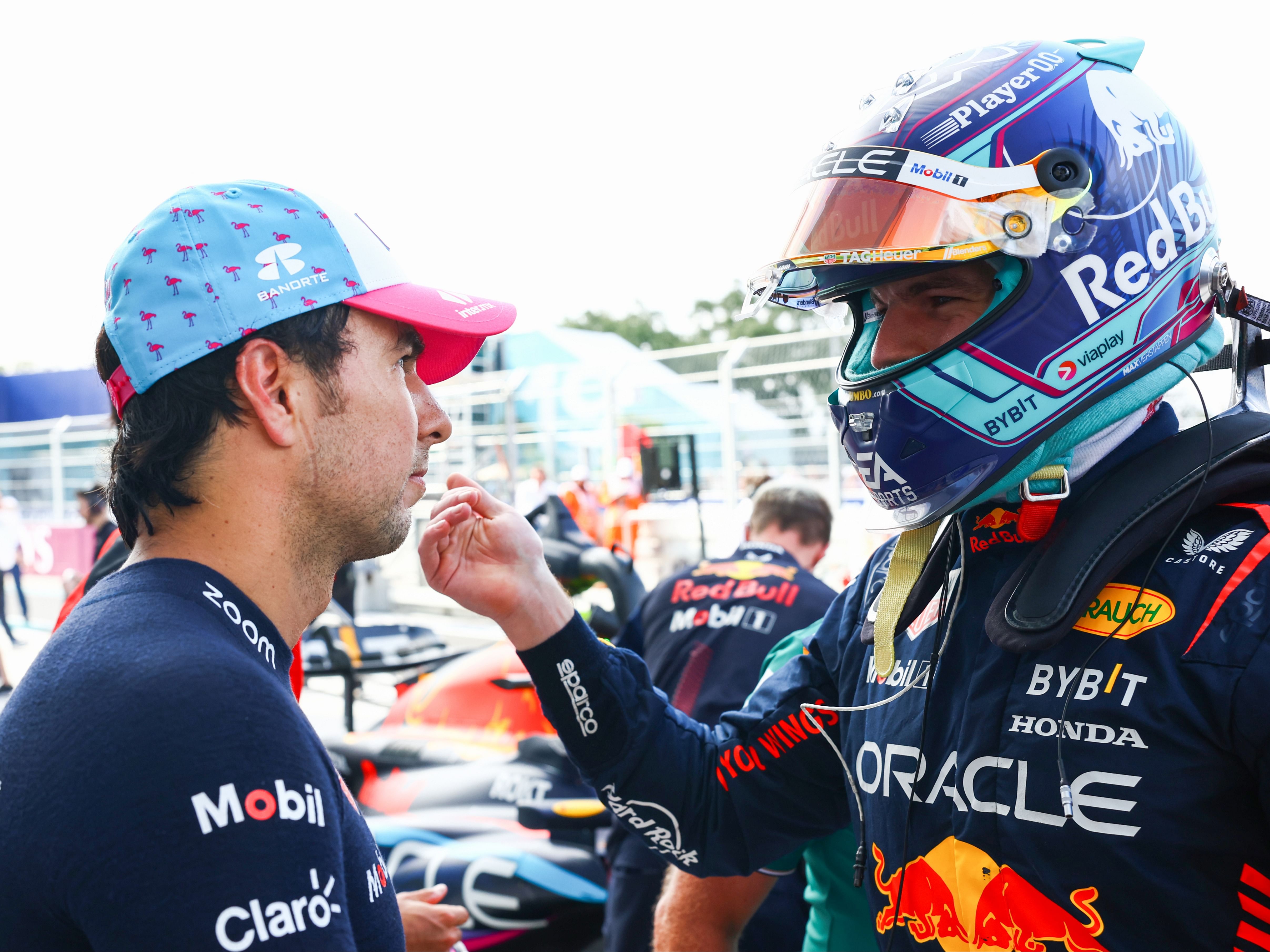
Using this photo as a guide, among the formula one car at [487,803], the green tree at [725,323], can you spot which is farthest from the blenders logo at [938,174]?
the green tree at [725,323]

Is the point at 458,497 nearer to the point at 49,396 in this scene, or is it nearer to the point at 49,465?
the point at 49,465

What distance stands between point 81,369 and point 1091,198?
90.0ft

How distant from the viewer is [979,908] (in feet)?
4.25

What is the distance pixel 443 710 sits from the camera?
4590 mm

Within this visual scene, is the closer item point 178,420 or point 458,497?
point 178,420

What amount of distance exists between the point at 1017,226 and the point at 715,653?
2.17 m

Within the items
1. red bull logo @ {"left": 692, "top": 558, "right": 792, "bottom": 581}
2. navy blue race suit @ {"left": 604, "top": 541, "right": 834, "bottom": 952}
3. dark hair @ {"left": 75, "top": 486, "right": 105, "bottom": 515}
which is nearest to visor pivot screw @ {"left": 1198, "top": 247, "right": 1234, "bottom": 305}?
navy blue race suit @ {"left": 604, "top": 541, "right": 834, "bottom": 952}

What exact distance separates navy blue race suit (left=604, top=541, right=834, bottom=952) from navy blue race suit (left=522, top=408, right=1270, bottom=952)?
1554 mm

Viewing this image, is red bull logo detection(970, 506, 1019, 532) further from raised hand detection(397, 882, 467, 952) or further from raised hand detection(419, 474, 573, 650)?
raised hand detection(397, 882, 467, 952)

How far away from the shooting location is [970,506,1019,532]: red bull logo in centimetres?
153

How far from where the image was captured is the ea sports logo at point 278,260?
129cm

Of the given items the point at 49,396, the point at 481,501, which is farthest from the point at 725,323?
the point at 481,501

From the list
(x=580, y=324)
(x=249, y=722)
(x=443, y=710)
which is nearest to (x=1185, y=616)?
(x=249, y=722)

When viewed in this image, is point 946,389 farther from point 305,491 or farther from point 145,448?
point 145,448
